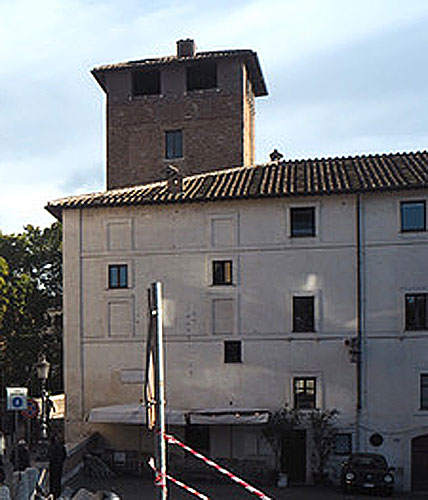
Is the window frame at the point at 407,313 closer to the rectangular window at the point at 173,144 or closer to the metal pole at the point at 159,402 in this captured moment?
the rectangular window at the point at 173,144

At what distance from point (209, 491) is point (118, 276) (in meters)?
8.60

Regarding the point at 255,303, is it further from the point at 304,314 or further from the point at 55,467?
the point at 55,467

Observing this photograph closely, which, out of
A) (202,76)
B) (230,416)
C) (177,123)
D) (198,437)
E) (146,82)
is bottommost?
(198,437)

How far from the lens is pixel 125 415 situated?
27.3m

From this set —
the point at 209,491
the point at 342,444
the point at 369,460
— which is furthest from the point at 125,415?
the point at 369,460

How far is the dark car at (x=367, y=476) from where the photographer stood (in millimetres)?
24484

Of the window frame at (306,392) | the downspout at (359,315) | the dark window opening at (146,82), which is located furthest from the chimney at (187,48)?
the window frame at (306,392)

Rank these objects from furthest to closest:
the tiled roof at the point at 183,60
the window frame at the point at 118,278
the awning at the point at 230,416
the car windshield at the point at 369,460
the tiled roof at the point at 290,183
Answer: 1. the tiled roof at the point at 183,60
2. the window frame at the point at 118,278
3. the tiled roof at the point at 290,183
4. the awning at the point at 230,416
5. the car windshield at the point at 369,460

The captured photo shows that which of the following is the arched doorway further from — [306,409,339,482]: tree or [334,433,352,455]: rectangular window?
[306,409,339,482]: tree

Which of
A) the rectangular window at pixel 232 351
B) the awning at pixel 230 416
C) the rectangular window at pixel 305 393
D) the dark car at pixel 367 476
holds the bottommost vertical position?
the dark car at pixel 367 476

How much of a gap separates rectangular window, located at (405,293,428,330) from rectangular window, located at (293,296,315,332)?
3278 millimetres

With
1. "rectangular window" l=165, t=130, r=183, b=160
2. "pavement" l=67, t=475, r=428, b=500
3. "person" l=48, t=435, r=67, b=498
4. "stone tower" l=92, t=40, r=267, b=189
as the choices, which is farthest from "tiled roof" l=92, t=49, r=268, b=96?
"person" l=48, t=435, r=67, b=498

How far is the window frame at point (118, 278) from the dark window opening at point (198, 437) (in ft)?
18.4

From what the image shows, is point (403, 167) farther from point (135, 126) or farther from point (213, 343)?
point (135, 126)
